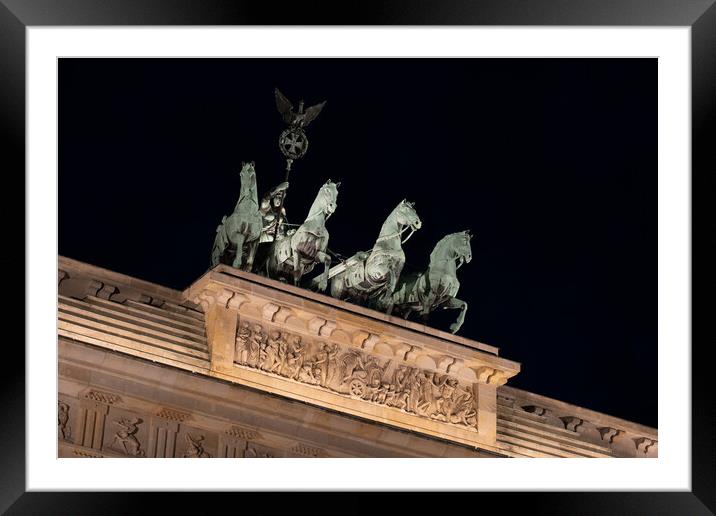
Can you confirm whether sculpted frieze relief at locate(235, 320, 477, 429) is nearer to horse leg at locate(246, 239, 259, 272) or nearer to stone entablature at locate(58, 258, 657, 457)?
stone entablature at locate(58, 258, 657, 457)

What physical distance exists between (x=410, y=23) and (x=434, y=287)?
11.2 metres

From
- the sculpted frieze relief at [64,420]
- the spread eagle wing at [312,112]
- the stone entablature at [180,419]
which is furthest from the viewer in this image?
the spread eagle wing at [312,112]

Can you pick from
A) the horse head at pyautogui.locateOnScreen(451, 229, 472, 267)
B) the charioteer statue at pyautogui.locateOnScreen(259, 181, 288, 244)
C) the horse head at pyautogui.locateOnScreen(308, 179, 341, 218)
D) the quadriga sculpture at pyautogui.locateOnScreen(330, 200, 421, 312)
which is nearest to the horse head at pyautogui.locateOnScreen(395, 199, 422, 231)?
the quadriga sculpture at pyautogui.locateOnScreen(330, 200, 421, 312)

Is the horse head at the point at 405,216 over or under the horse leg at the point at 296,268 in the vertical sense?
over

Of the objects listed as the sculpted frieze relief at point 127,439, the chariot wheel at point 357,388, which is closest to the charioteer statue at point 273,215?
the chariot wheel at point 357,388

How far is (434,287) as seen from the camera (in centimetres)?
2036

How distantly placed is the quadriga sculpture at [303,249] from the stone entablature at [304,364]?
1.59 feet

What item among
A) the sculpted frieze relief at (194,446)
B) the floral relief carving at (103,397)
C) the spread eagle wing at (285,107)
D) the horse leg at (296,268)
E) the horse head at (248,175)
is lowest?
the sculpted frieze relief at (194,446)

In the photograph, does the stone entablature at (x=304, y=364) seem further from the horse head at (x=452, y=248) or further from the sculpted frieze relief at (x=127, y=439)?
the horse head at (x=452, y=248)

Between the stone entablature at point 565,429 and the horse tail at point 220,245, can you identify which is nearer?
the horse tail at point 220,245

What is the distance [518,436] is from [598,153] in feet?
19.6

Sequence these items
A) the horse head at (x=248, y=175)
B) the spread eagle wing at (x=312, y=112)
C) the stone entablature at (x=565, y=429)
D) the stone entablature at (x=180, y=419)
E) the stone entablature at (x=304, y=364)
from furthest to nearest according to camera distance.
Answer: the stone entablature at (x=565, y=429) → the spread eagle wing at (x=312, y=112) → the horse head at (x=248, y=175) → the stone entablature at (x=304, y=364) → the stone entablature at (x=180, y=419)

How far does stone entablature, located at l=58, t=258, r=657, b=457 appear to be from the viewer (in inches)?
691

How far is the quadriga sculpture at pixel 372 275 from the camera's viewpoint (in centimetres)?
1991
